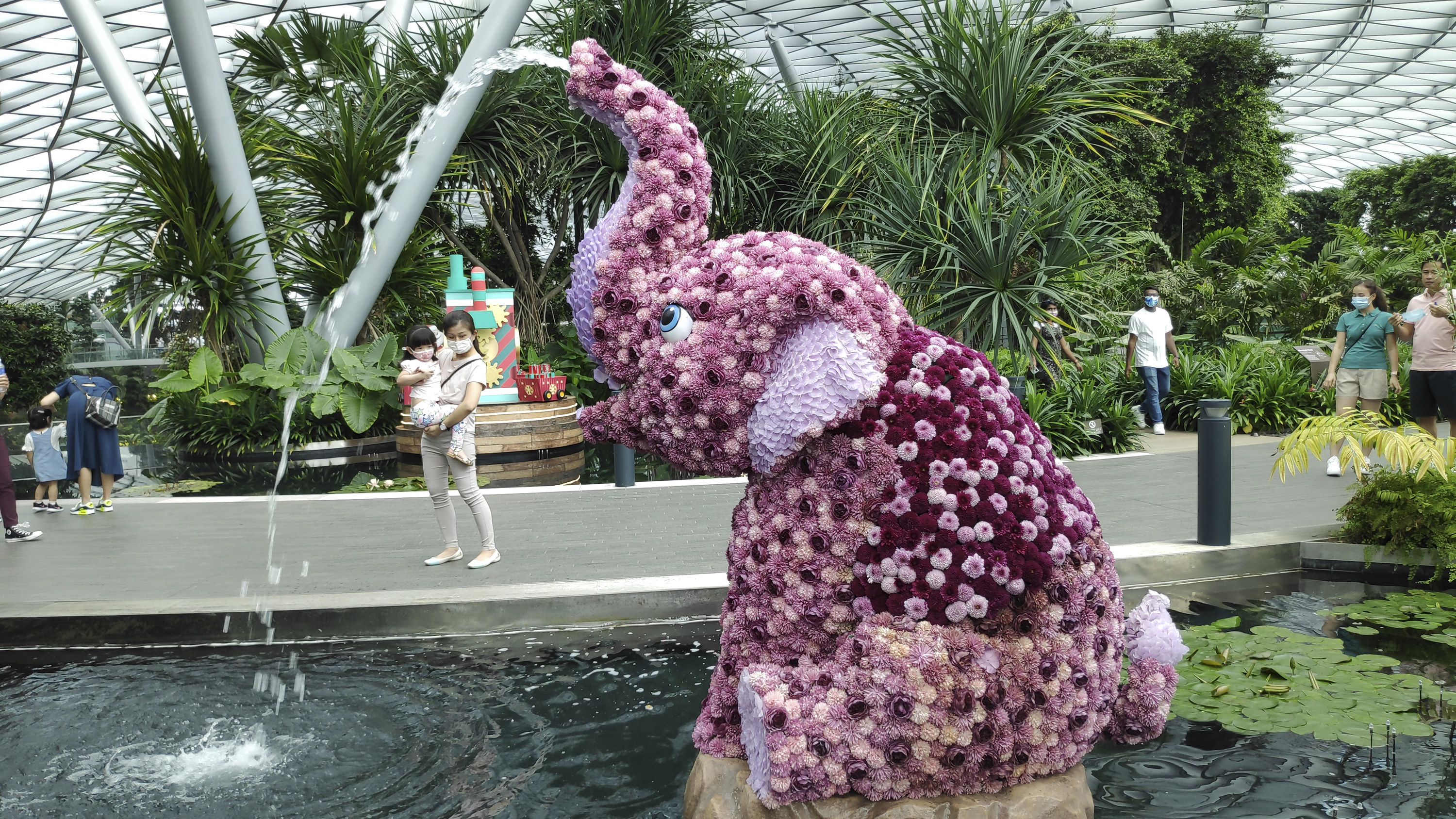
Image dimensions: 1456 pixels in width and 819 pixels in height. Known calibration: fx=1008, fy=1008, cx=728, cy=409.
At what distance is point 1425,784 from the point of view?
3078mm

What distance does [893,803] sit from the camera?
7.77 feet

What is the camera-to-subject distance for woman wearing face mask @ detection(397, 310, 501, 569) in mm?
5781

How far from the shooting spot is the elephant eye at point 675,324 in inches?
96.9

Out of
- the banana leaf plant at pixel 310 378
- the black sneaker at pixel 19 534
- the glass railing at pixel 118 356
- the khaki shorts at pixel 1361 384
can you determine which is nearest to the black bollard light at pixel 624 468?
the banana leaf plant at pixel 310 378

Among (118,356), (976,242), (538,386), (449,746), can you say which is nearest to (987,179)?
(976,242)

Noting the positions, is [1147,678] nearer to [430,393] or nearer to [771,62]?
[430,393]

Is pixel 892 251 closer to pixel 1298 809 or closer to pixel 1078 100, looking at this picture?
pixel 1078 100

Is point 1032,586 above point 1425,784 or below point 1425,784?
above

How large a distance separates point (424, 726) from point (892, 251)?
17.4ft

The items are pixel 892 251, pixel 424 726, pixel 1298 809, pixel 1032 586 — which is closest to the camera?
pixel 1032 586

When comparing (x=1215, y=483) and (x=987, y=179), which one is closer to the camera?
(x=1215, y=483)

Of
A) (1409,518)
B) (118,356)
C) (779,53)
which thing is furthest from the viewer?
(118,356)

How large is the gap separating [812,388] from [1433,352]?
23.6ft

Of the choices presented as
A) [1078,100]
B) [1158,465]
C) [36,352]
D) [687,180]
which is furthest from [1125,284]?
[36,352]
